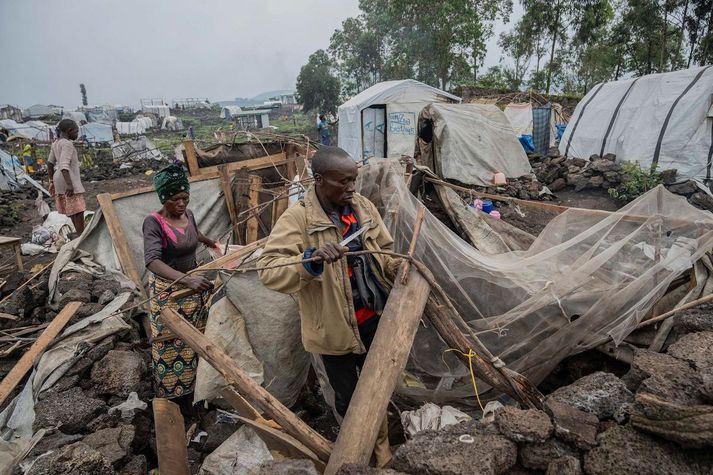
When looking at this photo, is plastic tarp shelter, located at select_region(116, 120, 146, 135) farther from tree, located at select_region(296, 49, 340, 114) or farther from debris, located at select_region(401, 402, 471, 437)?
debris, located at select_region(401, 402, 471, 437)

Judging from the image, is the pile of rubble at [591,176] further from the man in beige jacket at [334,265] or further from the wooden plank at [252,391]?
the wooden plank at [252,391]

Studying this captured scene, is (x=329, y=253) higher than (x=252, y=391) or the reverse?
higher

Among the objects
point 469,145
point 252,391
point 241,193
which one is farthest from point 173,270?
point 469,145

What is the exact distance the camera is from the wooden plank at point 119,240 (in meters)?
4.45

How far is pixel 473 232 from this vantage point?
3744 millimetres

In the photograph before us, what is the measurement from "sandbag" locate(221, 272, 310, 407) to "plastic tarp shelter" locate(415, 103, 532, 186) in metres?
7.57

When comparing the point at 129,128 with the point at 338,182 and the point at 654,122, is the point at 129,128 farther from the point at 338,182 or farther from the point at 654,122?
the point at 338,182

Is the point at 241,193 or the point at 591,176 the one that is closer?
the point at 241,193

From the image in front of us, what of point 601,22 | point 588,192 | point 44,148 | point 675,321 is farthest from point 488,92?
point 44,148

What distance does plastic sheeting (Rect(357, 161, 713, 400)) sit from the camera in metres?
2.17

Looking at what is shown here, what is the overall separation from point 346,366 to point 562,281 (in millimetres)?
1301

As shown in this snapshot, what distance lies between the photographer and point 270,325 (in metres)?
2.69

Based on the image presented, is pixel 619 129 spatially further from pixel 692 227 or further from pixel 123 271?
pixel 123 271

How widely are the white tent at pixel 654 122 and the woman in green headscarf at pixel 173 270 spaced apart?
33.2 feet
